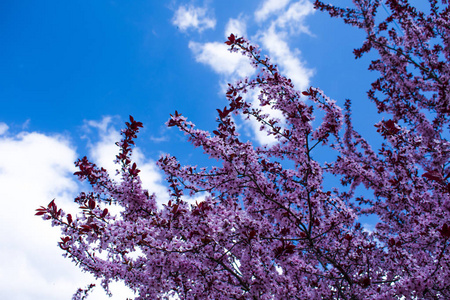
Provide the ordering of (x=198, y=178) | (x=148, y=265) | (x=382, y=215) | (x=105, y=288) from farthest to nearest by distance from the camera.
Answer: (x=382, y=215) < (x=105, y=288) < (x=198, y=178) < (x=148, y=265)

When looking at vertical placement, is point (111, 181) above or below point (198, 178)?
below

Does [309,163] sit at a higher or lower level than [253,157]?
higher

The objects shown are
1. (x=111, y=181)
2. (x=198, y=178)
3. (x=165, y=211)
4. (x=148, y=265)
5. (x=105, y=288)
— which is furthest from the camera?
(x=105, y=288)

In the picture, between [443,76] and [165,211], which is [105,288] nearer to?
[165,211]

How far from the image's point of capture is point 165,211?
4332 millimetres

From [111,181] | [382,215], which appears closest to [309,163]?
[111,181]

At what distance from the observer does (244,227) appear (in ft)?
13.4

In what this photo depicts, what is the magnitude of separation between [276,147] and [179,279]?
299cm

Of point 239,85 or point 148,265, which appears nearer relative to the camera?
point 148,265

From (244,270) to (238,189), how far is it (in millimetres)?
1318

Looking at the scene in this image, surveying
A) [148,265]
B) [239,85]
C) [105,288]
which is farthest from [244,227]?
[105,288]

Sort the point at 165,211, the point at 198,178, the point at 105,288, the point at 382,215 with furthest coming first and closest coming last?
1. the point at 382,215
2. the point at 105,288
3. the point at 198,178
4. the point at 165,211

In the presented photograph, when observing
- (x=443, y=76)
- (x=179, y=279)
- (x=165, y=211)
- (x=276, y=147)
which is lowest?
(x=179, y=279)

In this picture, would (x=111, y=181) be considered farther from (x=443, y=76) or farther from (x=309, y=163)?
(x=443, y=76)
